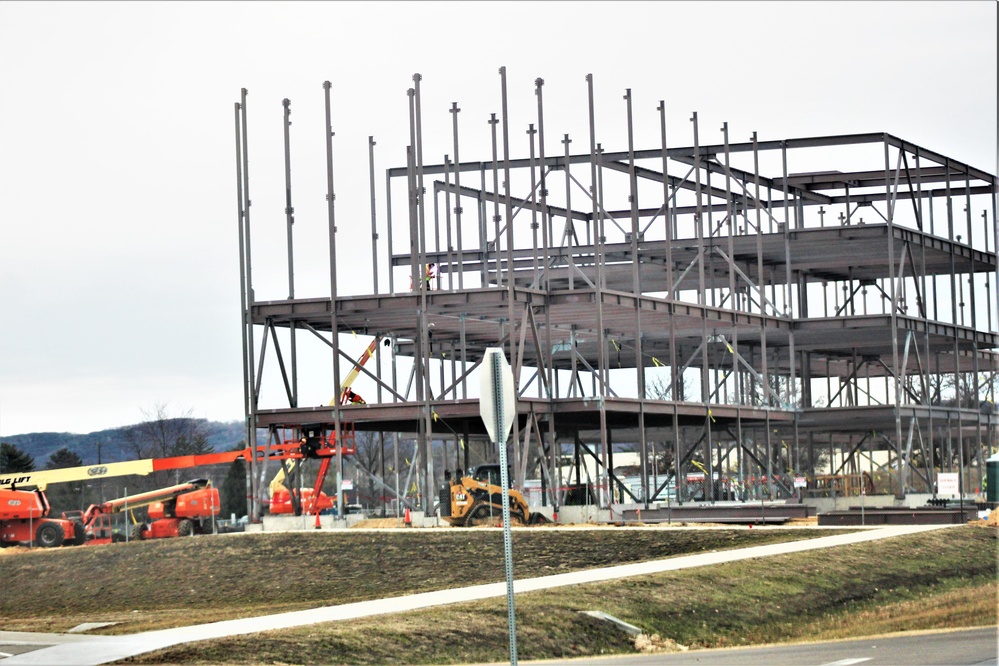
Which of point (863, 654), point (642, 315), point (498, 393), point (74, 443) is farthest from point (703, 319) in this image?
point (74, 443)

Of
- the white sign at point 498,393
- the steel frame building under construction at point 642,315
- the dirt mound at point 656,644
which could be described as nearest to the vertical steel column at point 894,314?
the steel frame building under construction at point 642,315

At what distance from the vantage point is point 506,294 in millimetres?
47469

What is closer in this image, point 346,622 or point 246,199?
point 346,622

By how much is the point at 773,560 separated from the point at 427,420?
20091mm

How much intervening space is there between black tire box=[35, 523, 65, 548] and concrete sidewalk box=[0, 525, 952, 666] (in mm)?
29908

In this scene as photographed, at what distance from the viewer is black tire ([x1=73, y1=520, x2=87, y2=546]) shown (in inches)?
2117

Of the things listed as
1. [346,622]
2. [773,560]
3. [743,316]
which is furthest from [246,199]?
[346,622]

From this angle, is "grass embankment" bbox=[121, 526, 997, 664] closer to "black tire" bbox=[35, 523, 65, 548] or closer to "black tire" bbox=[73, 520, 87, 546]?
"black tire" bbox=[35, 523, 65, 548]

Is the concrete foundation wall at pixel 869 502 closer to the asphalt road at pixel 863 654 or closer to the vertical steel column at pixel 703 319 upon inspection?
the vertical steel column at pixel 703 319

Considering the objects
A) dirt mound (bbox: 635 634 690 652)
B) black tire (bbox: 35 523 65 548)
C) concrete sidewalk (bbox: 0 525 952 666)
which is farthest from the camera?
black tire (bbox: 35 523 65 548)

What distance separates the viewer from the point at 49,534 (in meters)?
52.9

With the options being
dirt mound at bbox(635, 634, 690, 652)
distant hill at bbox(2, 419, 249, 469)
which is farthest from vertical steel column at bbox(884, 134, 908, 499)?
distant hill at bbox(2, 419, 249, 469)

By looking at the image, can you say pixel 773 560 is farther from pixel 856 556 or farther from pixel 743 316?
pixel 743 316

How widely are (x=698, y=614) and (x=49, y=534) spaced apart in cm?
3568
